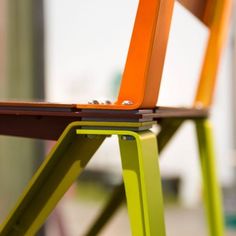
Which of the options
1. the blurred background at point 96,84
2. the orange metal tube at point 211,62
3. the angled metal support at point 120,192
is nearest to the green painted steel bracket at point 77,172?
the blurred background at point 96,84

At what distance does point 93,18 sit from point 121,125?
0.91 metres

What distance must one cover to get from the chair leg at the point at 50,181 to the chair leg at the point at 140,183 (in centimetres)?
4

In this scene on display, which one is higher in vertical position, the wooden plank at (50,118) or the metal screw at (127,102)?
the metal screw at (127,102)

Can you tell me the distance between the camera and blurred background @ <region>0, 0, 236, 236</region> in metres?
1.06

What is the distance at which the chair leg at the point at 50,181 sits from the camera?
1.76ft

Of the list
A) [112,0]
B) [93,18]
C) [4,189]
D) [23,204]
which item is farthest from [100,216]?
[93,18]

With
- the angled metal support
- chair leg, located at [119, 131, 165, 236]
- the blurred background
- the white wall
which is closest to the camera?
chair leg, located at [119, 131, 165, 236]

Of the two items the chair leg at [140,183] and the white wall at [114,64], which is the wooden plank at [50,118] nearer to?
the chair leg at [140,183]

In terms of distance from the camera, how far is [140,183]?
51 centimetres

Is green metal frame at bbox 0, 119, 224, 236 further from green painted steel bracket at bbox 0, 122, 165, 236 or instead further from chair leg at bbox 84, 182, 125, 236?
chair leg at bbox 84, 182, 125, 236

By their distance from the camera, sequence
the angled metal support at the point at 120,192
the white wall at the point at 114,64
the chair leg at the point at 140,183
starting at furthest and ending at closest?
1. the white wall at the point at 114,64
2. the angled metal support at the point at 120,192
3. the chair leg at the point at 140,183

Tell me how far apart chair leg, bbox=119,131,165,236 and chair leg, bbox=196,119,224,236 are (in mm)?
415

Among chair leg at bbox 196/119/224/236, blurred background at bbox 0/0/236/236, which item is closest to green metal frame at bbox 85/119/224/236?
chair leg at bbox 196/119/224/236

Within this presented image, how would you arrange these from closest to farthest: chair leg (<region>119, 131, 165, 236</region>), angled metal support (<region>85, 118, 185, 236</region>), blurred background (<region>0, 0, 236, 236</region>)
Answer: chair leg (<region>119, 131, 165, 236</region>), angled metal support (<region>85, 118, 185, 236</region>), blurred background (<region>0, 0, 236, 236</region>)
